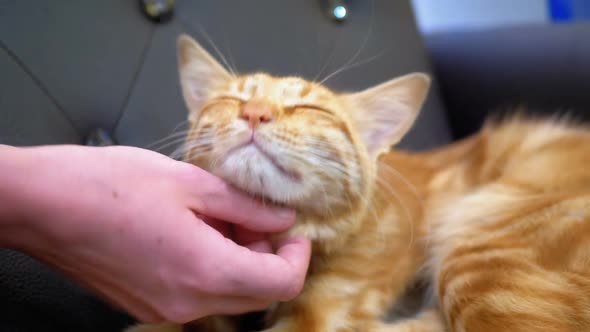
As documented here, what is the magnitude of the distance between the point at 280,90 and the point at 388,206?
1.23ft

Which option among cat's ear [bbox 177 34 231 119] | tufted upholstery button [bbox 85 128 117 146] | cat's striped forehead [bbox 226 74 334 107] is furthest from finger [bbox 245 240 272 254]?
tufted upholstery button [bbox 85 128 117 146]

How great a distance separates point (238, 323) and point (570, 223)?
2.13ft

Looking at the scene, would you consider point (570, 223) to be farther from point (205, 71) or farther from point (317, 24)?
point (317, 24)

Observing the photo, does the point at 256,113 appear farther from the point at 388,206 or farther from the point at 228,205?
the point at 388,206

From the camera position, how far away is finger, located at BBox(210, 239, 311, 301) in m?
→ 0.64

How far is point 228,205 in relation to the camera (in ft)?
2.34

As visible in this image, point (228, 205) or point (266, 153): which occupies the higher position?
point (266, 153)

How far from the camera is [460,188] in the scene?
1.26 metres

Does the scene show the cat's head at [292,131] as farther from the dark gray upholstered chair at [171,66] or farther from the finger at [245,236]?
the dark gray upholstered chair at [171,66]

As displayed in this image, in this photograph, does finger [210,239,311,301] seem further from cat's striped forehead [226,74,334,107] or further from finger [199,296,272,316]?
cat's striped forehead [226,74,334,107]

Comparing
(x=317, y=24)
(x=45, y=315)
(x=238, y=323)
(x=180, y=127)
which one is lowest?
(x=45, y=315)

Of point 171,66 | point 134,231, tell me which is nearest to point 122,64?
point 171,66

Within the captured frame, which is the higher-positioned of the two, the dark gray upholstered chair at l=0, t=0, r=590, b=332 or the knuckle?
the dark gray upholstered chair at l=0, t=0, r=590, b=332

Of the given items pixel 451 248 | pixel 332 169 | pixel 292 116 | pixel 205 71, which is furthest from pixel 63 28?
pixel 451 248
